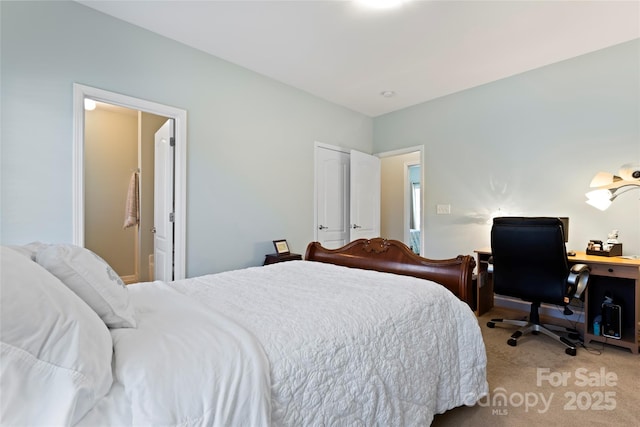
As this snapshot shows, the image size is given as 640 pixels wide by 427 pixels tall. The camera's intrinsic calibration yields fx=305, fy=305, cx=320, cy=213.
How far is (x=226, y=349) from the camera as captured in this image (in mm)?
881

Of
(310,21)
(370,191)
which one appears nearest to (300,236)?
(370,191)

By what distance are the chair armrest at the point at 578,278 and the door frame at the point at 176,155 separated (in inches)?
130

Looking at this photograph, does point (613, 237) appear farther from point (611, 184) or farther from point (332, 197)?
point (332, 197)

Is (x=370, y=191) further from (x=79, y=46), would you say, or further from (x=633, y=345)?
(x=79, y=46)

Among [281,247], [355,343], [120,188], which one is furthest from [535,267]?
[120,188]

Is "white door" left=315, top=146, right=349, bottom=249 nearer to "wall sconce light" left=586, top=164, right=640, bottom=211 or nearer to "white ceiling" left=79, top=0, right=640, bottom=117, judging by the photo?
"white ceiling" left=79, top=0, right=640, bottom=117

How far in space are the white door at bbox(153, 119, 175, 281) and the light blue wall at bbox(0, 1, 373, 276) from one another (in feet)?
0.58

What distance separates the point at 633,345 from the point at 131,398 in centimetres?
349

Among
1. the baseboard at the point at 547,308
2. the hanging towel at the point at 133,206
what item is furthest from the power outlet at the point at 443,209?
the hanging towel at the point at 133,206

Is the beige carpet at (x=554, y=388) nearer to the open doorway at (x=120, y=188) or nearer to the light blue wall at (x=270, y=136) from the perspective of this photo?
the light blue wall at (x=270, y=136)

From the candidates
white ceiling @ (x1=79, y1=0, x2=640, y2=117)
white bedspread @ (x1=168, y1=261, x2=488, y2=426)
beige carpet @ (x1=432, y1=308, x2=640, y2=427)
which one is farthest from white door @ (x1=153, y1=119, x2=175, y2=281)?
beige carpet @ (x1=432, y1=308, x2=640, y2=427)

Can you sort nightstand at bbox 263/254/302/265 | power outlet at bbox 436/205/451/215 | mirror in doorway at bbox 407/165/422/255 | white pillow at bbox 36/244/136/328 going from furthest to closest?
mirror in doorway at bbox 407/165/422/255 < power outlet at bbox 436/205/451/215 < nightstand at bbox 263/254/302/265 < white pillow at bbox 36/244/136/328

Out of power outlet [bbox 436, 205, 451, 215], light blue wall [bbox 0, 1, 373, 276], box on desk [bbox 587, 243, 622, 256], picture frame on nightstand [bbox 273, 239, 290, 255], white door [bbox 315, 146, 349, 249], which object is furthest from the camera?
white door [bbox 315, 146, 349, 249]

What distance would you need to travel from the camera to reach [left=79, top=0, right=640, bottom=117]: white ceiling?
92.7 inches
